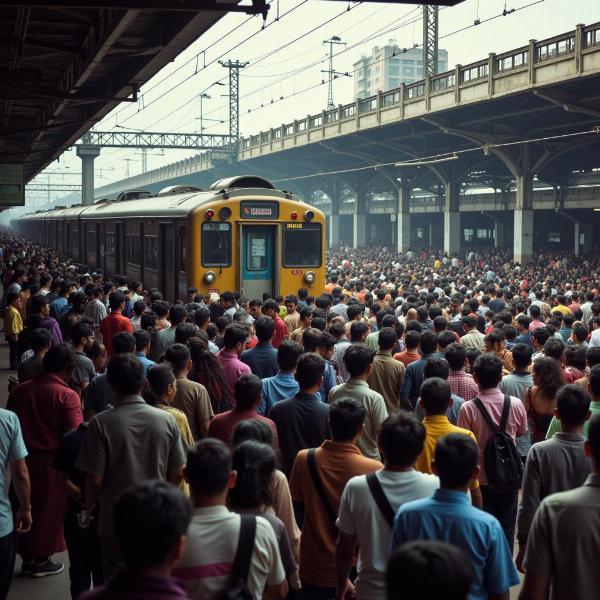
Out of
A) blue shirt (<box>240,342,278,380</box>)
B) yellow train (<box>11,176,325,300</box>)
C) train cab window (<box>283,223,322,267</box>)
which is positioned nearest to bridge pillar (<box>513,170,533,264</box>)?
yellow train (<box>11,176,325,300</box>)

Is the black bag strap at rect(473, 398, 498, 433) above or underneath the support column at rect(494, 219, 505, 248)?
underneath

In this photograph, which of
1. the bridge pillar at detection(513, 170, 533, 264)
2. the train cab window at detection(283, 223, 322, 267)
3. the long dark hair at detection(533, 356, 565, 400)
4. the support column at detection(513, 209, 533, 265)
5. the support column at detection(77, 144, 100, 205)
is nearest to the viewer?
the long dark hair at detection(533, 356, 565, 400)

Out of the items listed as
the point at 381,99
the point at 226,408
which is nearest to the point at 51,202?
the point at 381,99

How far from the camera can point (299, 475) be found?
13.7 ft

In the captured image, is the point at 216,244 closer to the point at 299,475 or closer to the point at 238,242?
the point at 238,242

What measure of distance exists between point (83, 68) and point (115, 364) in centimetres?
883

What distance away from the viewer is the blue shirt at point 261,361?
720 centimetres

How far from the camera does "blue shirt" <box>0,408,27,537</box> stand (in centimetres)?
430

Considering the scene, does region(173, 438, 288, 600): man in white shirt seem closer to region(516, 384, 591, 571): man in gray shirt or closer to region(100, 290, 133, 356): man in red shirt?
region(516, 384, 591, 571): man in gray shirt

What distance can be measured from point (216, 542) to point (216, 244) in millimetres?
11668

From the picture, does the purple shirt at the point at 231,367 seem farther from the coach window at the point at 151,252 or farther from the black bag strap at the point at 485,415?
the coach window at the point at 151,252

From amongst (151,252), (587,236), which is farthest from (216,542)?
(587,236)

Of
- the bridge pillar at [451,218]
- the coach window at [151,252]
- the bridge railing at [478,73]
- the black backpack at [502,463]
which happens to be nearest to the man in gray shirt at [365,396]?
the black backpack at [502,463]

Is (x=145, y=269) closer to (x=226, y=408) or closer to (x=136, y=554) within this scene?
(x=226, y=408)
